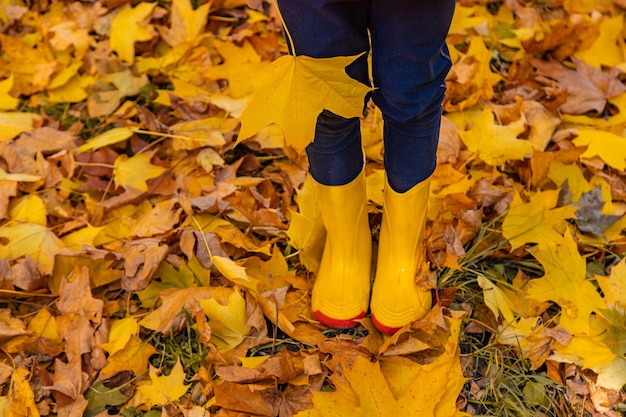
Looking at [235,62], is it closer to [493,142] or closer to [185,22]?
[185,22]

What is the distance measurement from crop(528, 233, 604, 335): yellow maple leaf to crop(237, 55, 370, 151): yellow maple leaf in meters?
0.58

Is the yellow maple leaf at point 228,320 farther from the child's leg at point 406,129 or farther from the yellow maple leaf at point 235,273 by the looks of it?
the child's leg at point 406,129

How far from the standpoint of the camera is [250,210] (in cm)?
141

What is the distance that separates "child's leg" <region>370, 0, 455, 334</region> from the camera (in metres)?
0.88

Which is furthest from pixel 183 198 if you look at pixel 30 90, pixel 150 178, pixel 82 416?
pixel 30 90

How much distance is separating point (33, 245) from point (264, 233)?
1.69ft

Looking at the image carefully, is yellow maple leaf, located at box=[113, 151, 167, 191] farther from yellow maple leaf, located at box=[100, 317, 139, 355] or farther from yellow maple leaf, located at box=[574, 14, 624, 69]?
yellow maple leaf, located at box=[574, 14, 624, 69]

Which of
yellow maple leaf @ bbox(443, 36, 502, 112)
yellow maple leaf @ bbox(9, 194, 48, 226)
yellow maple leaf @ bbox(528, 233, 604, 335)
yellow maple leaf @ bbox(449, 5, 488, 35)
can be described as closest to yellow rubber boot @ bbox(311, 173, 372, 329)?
yellow maple leaf @ bbox(528, 233, 604, 335)

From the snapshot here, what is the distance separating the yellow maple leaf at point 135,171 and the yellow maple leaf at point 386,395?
0.74 m

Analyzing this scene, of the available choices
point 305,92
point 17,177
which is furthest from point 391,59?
point 17,177

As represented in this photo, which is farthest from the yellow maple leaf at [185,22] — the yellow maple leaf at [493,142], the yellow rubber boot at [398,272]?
the yellow rubber boot at [398,272]

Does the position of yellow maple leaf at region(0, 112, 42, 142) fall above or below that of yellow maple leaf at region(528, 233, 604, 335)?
above

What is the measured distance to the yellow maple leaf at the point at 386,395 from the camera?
1010 millimetres

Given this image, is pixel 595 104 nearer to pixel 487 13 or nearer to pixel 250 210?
pixel 487 13
